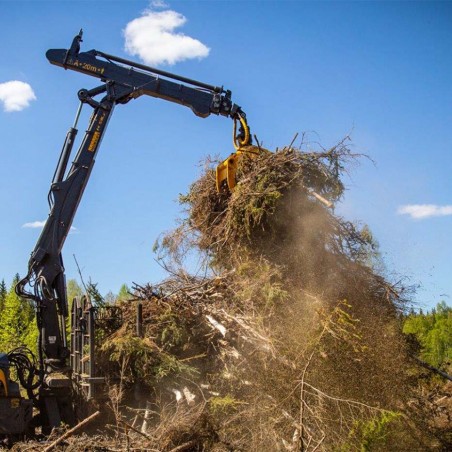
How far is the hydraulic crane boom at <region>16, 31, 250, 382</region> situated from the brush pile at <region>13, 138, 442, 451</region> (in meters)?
0.93

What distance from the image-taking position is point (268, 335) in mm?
8469

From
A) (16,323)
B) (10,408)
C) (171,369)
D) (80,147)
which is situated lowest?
(10,408)

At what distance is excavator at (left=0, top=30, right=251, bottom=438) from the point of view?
8.77 m

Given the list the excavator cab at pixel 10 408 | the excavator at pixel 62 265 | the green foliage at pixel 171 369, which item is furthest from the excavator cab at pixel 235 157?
the excavator cab at pixel 10 408

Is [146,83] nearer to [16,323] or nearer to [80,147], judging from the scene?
[80,147]

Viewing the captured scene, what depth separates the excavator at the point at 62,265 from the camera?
28.8ft

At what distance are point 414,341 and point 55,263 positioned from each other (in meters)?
6.03

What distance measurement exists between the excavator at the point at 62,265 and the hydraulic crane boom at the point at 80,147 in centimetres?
2

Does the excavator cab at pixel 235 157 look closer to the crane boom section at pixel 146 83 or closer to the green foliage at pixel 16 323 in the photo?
the crane boom section at pixel 146 83

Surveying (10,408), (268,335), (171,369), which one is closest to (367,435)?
(268,335)

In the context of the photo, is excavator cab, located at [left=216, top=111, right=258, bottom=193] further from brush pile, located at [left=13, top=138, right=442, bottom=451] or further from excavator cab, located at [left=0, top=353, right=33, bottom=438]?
excavator cab, located at [left=0, top=353, right=33, bottom=438]

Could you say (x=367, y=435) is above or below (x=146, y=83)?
below

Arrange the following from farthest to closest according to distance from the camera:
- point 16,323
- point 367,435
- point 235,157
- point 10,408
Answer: point 16,323, point 235,157, point 10,408, point 367,435

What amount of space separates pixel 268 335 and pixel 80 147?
14.6 feet
